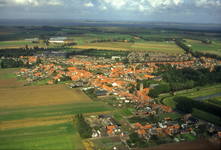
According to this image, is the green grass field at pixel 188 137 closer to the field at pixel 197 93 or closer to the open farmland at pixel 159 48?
the field at pixel 197 93

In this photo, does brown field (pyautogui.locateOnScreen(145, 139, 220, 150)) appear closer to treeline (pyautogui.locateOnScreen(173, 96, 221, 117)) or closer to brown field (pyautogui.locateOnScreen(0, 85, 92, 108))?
treeline (pyautogui.locateOnScreen(173, 96, 221, 117))

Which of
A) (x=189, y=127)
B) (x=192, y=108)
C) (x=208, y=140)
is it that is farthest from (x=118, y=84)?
(x=208, y=140)

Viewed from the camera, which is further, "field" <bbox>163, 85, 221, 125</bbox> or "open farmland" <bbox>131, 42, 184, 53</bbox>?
"open farmland" <bbox>131, 42, 184, 53</bbox>

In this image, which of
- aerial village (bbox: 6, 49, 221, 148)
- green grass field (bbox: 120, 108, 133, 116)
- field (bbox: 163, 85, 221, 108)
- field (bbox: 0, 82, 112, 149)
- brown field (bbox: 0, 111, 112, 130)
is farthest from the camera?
field (bbox: 163, 85, 221, 108)

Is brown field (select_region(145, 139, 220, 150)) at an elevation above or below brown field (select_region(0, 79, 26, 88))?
below

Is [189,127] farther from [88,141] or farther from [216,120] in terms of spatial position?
[88,141]

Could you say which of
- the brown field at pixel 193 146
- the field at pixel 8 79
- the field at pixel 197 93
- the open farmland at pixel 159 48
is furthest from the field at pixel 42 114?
the open farmland at pixel 159 48

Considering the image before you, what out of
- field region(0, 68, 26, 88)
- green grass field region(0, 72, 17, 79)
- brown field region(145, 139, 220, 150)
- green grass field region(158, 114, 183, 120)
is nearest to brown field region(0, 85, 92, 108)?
field region(0, 68, 26, 88)
